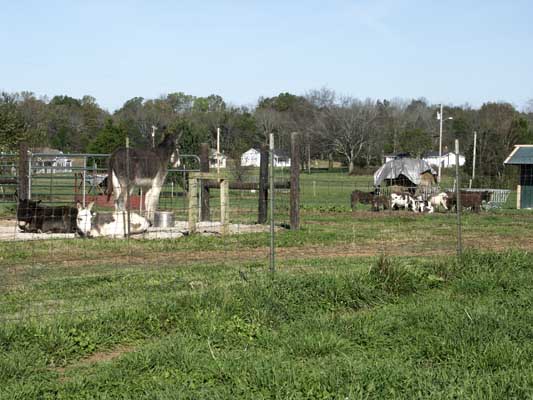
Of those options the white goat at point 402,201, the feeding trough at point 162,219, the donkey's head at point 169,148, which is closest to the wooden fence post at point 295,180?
the feeding trough at point 162,219

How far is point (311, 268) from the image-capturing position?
11516 mm

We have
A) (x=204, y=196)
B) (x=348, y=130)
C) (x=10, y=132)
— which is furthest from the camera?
(x=348, y=130)

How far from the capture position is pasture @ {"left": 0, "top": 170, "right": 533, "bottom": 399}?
19.8 feet

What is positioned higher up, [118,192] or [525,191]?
[118,192]

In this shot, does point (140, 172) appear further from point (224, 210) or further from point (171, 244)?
point (171, 244)

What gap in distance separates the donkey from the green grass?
693cm

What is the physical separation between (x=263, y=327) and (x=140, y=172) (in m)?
10.0

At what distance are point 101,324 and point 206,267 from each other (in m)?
3.98

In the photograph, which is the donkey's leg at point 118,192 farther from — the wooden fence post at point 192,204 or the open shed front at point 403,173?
the open shed front at point 403,173

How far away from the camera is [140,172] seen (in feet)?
56.6

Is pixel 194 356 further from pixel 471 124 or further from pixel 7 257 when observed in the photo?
pixel 471 124

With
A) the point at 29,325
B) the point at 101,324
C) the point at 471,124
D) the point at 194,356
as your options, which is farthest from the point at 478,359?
the point at 471,124

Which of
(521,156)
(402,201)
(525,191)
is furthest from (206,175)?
(521,156)

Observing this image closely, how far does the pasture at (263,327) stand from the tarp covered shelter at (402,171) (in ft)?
86.4
